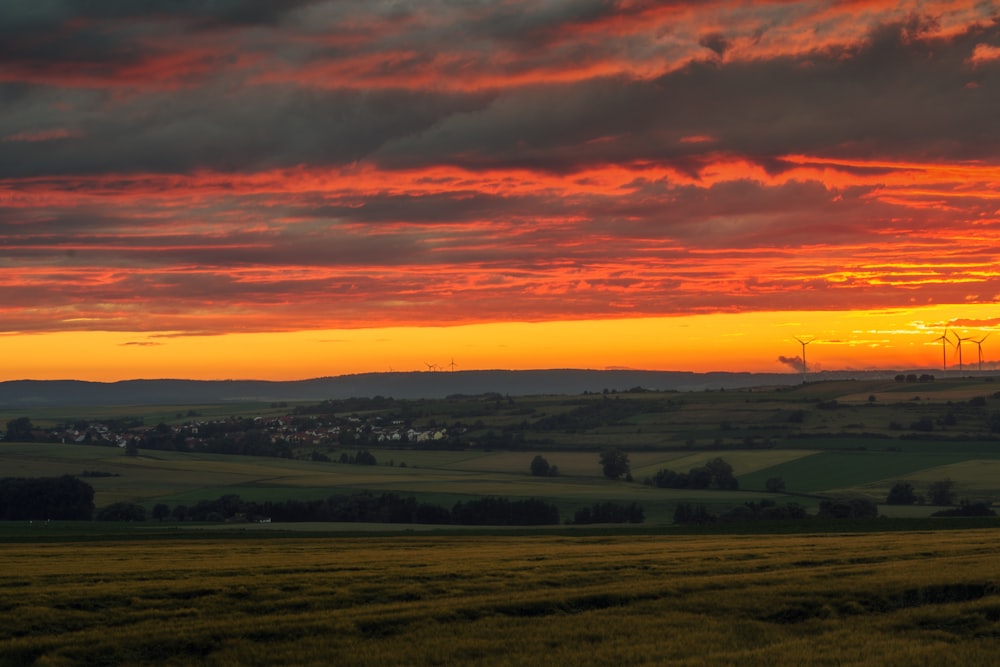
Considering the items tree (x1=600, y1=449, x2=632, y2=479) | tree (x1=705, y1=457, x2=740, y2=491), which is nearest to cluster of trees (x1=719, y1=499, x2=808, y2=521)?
tree (x1=705, y1=457, x2=740, y2=491)

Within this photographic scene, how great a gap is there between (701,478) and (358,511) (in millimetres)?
47028

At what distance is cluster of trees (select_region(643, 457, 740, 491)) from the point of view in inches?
5719

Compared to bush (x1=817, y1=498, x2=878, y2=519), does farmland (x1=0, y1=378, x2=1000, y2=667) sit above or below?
above

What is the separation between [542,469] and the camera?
169750 millimetres

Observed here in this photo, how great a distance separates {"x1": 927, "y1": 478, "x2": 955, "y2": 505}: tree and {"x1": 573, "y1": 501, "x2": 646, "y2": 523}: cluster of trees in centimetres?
3096

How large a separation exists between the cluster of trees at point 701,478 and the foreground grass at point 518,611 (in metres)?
103

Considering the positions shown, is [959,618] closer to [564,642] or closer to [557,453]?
[564,642]

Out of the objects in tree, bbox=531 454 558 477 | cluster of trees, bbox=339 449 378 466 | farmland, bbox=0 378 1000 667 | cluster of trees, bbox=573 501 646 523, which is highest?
farmland, bbox=0 378 1000 667

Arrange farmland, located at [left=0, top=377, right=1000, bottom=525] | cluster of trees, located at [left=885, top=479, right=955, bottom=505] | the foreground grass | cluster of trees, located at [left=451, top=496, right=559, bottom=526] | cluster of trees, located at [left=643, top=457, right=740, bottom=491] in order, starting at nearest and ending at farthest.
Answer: the foreground grass
cluster of trees, located at [left=451, top=496, right=559, bottom=526]
cluster of trees, located at [left=885, top=479, right=955, bottom=505]
farmland, located at [left=0, top=377, right=1000, bottom=525]
cluster of trees, located at [left=643, top=457, right=740, bottom=491]

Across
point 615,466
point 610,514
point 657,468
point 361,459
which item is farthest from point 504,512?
point 361,459

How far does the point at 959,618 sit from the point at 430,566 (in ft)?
59.2

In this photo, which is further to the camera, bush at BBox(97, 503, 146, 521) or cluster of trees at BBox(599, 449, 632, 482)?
cluster of trees at BBox(599, 449, 632, 482)

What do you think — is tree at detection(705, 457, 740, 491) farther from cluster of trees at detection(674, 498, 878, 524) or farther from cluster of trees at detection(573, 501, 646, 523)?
cluster of trees at detection(674, 498, 878, 524)

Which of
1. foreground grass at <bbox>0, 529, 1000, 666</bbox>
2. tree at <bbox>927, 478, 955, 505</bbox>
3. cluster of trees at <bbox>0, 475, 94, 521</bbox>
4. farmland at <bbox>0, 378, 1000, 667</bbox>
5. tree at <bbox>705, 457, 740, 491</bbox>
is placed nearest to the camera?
foreground grass at <bbox>0, 529, 1000, 666</bbox>
